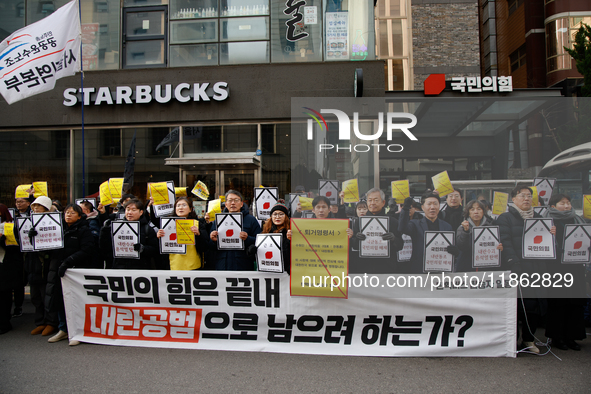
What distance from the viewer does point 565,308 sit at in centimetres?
456

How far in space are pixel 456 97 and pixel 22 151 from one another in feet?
43.3

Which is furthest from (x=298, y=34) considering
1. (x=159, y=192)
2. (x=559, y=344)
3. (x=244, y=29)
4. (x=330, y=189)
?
(x=559, y=344)

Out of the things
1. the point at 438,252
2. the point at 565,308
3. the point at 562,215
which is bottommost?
the point at 565,308

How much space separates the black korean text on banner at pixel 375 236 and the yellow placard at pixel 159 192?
3.14 metres

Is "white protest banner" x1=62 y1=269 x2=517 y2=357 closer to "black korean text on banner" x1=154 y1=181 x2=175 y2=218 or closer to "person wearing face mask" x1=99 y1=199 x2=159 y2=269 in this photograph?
"person wearing face mask" x1=99 y1=199 x2=159 y2=269

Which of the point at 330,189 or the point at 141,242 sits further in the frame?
the point at 330,189

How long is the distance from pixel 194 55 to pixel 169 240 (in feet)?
25.1

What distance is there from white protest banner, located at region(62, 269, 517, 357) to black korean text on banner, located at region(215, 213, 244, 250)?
0.46 metres

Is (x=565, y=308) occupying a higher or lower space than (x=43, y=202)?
lower

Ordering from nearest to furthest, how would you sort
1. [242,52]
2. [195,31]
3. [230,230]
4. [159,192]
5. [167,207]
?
[230,230], [159,192], [167,207], [242,52], [195,31]

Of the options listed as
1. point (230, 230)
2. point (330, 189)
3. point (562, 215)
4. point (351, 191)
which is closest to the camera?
point (562, 215)

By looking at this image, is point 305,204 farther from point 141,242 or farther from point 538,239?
point 538,239

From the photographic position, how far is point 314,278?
435cm

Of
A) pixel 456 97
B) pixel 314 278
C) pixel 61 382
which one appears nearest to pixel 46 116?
pixel 61 382
